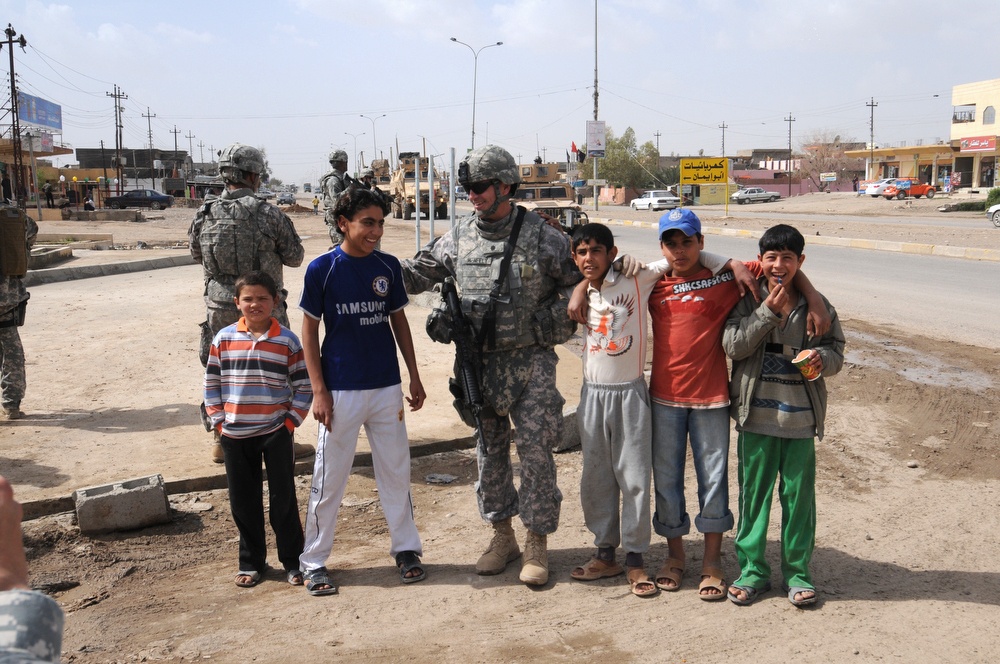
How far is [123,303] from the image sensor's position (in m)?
12.8

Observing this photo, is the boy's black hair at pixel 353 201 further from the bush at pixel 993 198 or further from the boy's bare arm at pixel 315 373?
the bush at pixel 993 198

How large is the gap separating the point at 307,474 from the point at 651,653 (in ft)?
10.0

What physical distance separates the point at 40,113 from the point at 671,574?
230 feet

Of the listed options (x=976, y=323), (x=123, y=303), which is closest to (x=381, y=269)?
(x=976, y=323)

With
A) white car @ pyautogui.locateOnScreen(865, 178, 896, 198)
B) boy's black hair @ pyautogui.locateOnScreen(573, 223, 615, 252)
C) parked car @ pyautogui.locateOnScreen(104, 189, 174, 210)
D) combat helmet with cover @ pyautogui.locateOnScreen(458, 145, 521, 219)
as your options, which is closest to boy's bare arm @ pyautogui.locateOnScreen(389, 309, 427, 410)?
combat helmet with cover @ pyautogui.locateOnScreen(458, 145, 521, 219)

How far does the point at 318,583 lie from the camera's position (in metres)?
3.82

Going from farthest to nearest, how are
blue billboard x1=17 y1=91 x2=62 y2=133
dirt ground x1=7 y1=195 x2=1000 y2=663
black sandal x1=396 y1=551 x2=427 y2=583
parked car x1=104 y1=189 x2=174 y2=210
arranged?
1. blue billboard x1=17 y1=91 x2=62 y2=133
2. parked car x1=104 y1=189 x2=174 y2=210
3. black sandal x1=396 y1=551 x2=427 y2=583
4. dirt ground x1=7 y1=195 x2=1000 y2=663

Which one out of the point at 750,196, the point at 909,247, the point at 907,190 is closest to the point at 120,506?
the point at 909,247

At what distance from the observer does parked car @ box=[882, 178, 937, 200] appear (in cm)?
5001

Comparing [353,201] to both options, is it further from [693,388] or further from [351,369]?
[693,388]

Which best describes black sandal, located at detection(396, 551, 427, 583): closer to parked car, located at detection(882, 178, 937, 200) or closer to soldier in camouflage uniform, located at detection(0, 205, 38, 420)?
soldier in camouflage uniform, located at detection(0, 205, 38, 420)

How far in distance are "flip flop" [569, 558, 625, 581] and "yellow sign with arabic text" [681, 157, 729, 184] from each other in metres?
26.5

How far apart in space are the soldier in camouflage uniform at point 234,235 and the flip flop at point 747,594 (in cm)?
312

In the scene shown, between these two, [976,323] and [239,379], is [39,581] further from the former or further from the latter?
[976,323]
